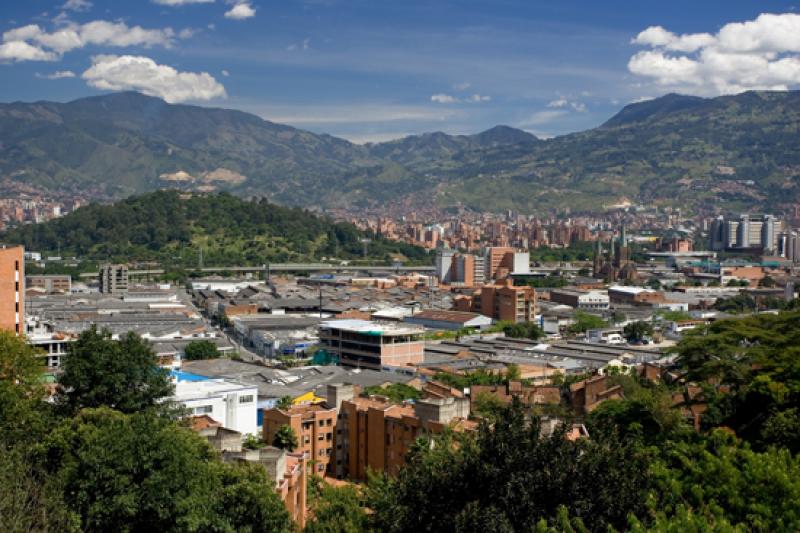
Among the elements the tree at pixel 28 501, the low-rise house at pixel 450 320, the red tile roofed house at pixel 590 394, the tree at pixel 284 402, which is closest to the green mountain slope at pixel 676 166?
the low-rise house at pixel 450 320

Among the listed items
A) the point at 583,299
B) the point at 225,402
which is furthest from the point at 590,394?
the point at 583,299

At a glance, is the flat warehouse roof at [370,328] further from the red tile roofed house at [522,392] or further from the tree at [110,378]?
the tree at [110,378]

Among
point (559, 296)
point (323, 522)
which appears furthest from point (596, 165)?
point (323, 522)

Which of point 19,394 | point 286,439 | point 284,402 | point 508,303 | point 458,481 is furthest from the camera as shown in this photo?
point 508,303

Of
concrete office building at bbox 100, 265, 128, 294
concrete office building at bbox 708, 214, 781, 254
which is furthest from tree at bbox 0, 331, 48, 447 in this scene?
concrete office building at bbox 708, 214, 781, 254

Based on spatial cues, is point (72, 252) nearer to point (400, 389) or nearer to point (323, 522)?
point (400, 389)

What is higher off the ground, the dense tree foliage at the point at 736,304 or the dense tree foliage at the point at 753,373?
the dense tree foliage at the point at 753,373

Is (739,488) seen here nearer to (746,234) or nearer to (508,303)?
(508,303)
